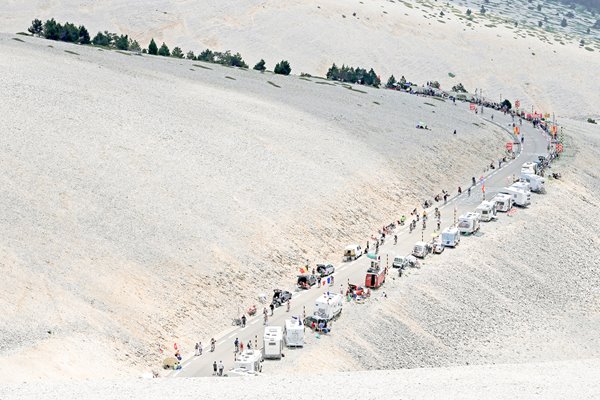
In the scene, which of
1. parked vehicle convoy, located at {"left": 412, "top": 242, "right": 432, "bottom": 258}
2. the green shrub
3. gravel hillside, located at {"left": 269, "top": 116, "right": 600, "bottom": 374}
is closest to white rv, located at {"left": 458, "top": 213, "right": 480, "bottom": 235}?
gravel hillside, located at {"left": 269, "top": 116, "right": 600, "bottom": 374}

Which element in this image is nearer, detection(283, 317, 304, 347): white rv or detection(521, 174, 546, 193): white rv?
detection(283, 317, 304, 347): white rv

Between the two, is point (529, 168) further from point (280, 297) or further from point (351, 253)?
point (280, 297)

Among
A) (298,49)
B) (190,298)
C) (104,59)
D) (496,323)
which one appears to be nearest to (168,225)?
(190,298)

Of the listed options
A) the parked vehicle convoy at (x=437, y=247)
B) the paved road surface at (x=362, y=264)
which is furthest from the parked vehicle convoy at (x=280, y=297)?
the parked vehicle convoy at (x=437, y=247)

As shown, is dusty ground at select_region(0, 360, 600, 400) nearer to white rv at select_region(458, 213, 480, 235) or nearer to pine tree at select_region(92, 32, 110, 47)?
white rv at select_region(458, 213, 480, 235)

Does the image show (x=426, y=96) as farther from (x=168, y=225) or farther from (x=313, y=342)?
(x=313, y=342)

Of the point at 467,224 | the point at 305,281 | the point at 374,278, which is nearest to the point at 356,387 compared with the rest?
the point at 374,278
